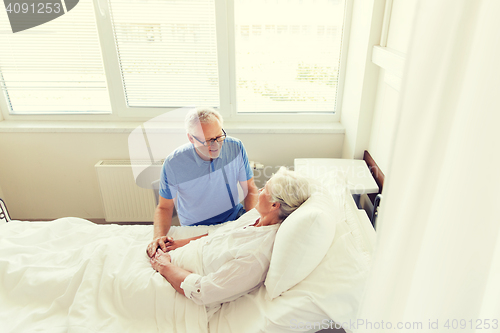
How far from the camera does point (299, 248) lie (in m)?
1.14

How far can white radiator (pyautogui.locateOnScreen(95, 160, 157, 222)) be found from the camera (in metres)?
2.37

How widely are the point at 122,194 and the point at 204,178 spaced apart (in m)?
1.00

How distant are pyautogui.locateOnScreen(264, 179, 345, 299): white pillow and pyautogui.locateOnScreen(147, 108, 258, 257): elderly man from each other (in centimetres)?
66

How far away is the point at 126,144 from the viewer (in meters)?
2.46

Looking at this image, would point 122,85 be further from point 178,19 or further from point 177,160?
point 177,160

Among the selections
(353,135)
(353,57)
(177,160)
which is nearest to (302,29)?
(353,57)

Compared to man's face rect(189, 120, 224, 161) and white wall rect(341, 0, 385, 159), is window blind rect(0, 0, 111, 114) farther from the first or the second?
white wall rect(341, 0, 385, 159)

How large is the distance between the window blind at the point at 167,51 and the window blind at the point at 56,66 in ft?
0.70

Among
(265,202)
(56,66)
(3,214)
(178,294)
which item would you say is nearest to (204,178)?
(265,202)

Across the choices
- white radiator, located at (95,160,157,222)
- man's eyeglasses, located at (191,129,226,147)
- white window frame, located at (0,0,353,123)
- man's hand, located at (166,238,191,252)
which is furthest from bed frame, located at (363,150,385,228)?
white radiator, located at (95,160,157,222)

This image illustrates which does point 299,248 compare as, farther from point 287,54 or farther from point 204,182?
point 287,54

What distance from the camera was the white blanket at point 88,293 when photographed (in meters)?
1.20

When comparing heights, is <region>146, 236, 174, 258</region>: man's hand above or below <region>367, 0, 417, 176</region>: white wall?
below

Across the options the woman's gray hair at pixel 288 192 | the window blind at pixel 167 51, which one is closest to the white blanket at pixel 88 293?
the woman's gray hair at pixel 288 192
